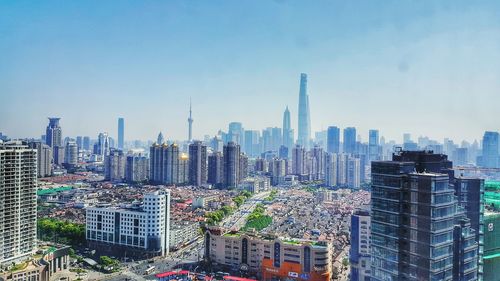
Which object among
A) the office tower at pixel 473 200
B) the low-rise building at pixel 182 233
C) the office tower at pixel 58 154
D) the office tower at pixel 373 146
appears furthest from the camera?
the office tower at pixel 373 146

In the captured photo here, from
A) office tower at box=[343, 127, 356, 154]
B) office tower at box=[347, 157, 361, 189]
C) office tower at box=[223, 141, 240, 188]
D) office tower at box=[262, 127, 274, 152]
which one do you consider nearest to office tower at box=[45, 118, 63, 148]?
office tower at box=[223, 141, 240, 188]

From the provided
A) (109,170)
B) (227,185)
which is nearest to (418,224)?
(227,185)

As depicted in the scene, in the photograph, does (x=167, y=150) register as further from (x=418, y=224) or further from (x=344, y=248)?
(x=418, y=224)

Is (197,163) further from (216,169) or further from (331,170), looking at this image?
(331,170)

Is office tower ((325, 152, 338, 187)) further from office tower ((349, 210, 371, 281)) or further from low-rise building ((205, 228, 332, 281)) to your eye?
low-rise building ((205, 228, 332, 281))

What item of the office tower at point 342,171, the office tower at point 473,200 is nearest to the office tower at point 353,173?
the office tower at point 342,171

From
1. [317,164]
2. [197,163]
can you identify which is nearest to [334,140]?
[317,164]

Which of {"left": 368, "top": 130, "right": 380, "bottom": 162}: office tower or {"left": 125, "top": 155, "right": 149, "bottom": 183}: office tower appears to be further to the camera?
{"left": 368, "top": 130, "right": 380, "bottom": 162}: office tower

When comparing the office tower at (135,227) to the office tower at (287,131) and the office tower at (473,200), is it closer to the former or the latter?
the office tower at (473,200)
